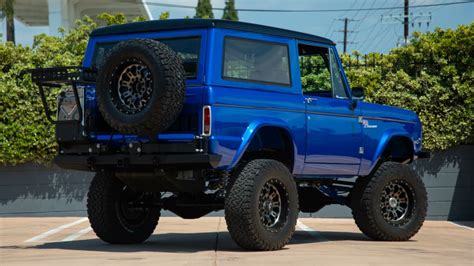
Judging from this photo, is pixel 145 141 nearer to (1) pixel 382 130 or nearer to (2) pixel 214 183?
(2) pixel 214 183

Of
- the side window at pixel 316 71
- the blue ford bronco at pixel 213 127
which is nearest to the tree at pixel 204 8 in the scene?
the side window at pixel 316 71

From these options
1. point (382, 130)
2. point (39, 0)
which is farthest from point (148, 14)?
point (382, 130)

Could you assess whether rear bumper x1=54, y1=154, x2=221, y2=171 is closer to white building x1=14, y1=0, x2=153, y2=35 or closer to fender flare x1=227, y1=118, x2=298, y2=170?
fender flare x1=227, y1=118, x2=298, y2=170

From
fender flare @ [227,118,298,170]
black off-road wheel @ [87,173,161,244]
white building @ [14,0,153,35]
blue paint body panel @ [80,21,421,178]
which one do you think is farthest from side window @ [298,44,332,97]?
white building @ [14,0,153,35]

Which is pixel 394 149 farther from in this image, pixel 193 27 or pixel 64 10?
pixel 64 10

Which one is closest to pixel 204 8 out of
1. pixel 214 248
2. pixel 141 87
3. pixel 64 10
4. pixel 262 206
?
pixel 64 10

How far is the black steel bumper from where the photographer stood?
9.20m

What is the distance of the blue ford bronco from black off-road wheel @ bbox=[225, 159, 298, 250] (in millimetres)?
13

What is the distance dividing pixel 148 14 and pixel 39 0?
13.2 ft

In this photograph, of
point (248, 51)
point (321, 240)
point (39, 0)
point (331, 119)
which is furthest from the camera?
point (39, 0)

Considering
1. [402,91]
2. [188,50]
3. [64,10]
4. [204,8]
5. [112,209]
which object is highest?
[204,8]

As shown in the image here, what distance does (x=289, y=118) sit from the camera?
1021 centimetres

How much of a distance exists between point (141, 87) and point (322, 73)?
118 inches

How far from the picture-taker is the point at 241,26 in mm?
9977
